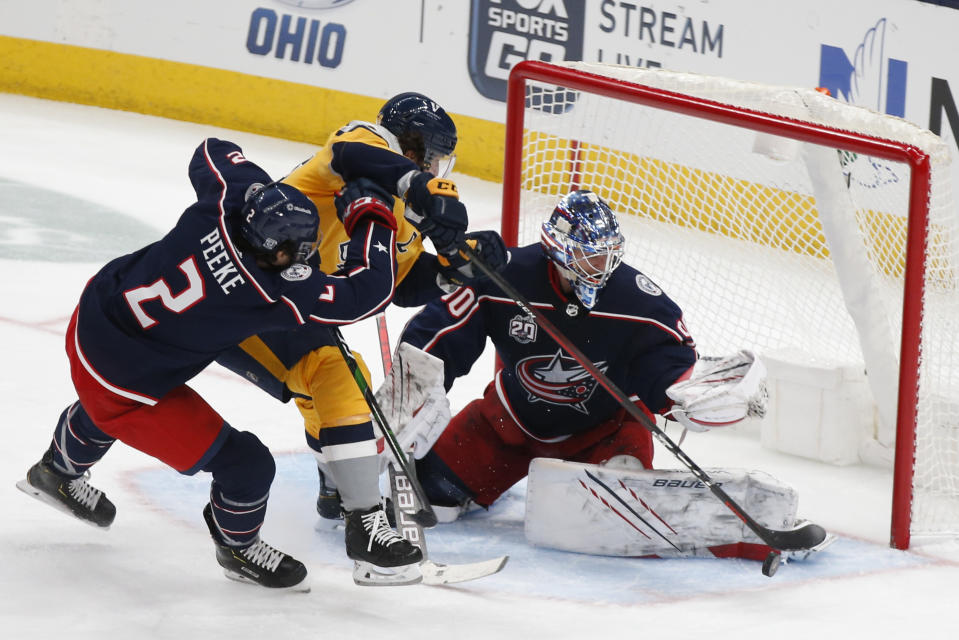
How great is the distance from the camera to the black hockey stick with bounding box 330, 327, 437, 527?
304 cm

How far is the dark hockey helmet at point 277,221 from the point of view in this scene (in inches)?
105

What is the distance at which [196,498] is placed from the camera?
354cm

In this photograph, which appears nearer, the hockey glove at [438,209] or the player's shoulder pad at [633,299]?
the hockey glove at [438,209]

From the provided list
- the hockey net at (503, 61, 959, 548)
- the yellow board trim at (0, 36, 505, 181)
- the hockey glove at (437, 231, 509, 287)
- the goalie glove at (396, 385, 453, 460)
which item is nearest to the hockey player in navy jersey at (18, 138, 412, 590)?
the hockey glove at (437, 231, 509, 287)

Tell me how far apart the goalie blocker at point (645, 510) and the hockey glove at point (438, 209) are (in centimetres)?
66

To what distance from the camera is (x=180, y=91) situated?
25.3 ft

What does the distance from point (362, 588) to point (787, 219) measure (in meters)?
2.32

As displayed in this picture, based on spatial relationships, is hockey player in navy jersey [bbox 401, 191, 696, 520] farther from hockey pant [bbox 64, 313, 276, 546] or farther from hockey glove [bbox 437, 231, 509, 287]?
hockey pant [bbox 64, 313, 276, 546]

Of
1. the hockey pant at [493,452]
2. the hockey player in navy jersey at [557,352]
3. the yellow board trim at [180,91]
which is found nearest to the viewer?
the hockey player in navy jersey at [557,352]

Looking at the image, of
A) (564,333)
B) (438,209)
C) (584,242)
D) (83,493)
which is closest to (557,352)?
(564,333)

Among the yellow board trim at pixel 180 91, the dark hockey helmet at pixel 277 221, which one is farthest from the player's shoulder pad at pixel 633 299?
the yellow board trim at pixel 180 91

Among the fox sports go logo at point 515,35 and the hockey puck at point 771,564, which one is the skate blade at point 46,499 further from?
the fox sports go logo at point 515,35

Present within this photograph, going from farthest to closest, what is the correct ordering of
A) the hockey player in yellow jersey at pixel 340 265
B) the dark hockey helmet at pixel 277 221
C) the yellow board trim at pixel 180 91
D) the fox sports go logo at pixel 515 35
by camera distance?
the yellow board trim at pixel 180 91 < the fox sports go logo at pixel 515 35 < the hockey player in yellow jersey at pixel 340 265 < the dark hockey helmet at pixel 277 221

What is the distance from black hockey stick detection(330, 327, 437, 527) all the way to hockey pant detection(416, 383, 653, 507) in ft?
0.66
